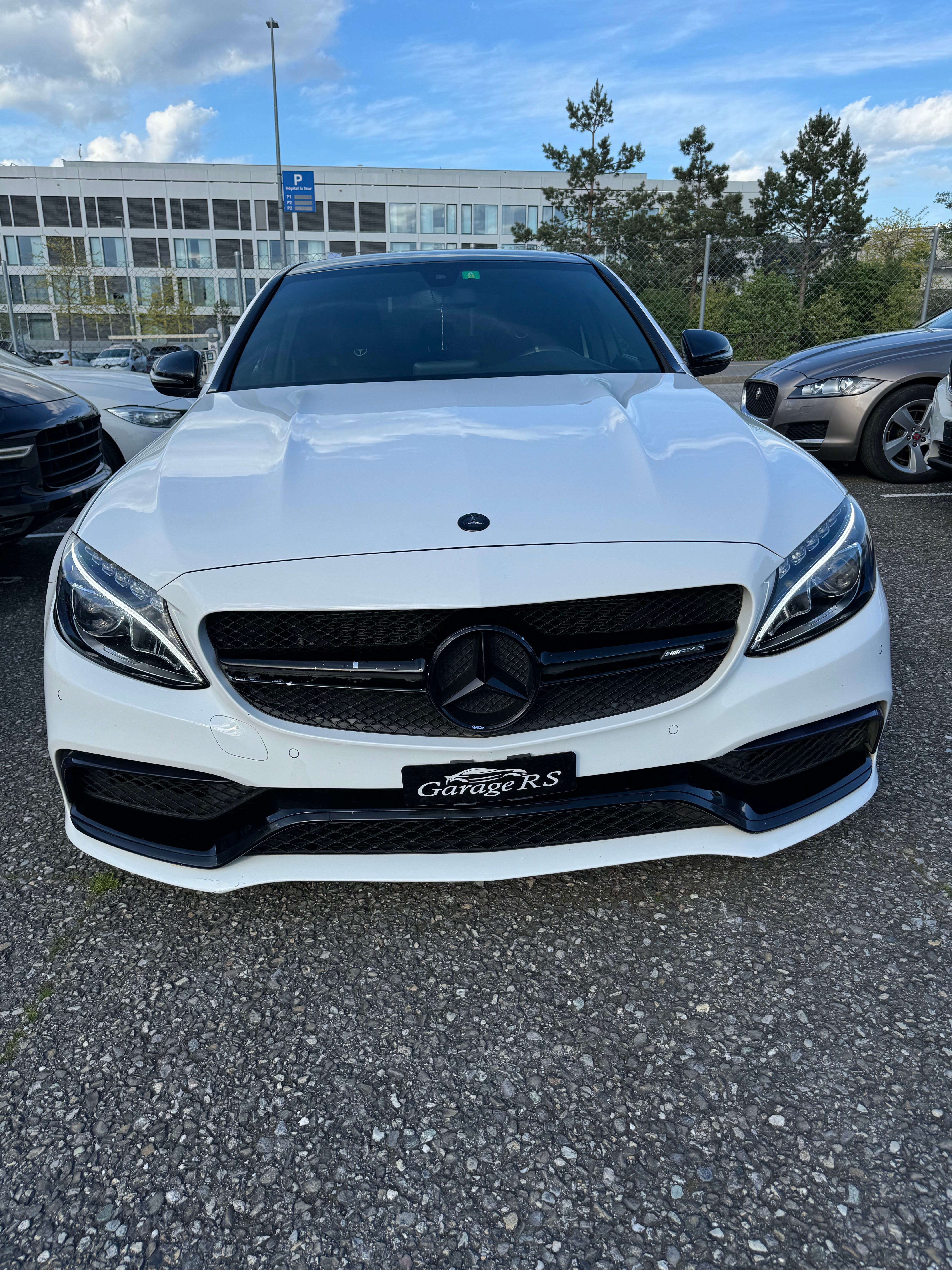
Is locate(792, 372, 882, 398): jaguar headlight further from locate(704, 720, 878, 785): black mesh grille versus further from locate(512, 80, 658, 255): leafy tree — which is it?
locate(512, 80, 658, 255): leafy tree

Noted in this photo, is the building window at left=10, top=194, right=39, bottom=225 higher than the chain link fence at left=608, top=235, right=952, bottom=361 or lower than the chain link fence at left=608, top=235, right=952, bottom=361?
higher

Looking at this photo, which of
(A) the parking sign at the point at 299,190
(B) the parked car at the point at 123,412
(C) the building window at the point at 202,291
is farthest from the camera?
(C) the building window at the point at 202,291

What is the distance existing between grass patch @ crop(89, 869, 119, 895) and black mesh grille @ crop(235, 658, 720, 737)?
0.72 meters

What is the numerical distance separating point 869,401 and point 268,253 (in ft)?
215

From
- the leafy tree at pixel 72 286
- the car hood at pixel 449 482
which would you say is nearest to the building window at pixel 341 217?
the leafy tree at pixel 72 286

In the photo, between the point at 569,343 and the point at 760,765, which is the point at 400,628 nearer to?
the point at 760,765

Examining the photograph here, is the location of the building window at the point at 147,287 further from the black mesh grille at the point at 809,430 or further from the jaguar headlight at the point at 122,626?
the jaguar headlight at the point at 122,626

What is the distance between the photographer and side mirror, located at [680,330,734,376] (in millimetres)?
3498

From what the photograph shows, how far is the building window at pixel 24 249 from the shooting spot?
6488cm

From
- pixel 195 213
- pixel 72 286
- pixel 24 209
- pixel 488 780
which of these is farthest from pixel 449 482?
pixel 24 209

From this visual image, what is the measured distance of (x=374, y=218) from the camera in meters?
64.4

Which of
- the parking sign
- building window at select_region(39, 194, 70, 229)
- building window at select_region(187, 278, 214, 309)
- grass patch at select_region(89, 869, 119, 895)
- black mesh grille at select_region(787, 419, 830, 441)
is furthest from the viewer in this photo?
building window at select_region(39, 194, 70, 229)

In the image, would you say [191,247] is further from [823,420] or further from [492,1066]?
[492,1066]

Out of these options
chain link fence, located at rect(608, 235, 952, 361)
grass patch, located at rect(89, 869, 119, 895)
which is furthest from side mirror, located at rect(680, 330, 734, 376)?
chain link fence, located at rect(608, 235, 952, 361)
